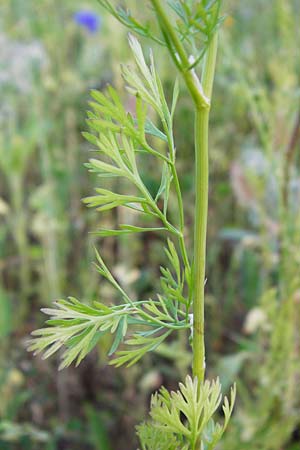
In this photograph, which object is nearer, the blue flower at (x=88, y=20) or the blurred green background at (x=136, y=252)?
the blurred green background at (x=136, y=252)

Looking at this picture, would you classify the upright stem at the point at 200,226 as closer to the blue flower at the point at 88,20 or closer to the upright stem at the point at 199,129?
the upright stem at the point at 199,129

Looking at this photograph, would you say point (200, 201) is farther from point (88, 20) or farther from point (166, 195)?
point (88, 20)

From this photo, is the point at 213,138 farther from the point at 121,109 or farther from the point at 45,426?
the point at 121,109

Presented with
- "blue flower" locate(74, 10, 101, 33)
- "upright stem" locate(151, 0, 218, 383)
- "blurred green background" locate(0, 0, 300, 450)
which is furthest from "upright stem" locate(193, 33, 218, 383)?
"blue flower" locate(74, 10, 101, 33)

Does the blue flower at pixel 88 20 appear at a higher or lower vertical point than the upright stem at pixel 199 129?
higher

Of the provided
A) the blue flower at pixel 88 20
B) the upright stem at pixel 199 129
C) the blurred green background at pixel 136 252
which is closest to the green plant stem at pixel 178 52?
the upright stem at pixel 199 129

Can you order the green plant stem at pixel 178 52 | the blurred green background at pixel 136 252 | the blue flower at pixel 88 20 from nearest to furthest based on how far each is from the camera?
the green plant stem at pixel 178 52, the blurred green background at pixel 136 252, the blue flower at pixel 88 20

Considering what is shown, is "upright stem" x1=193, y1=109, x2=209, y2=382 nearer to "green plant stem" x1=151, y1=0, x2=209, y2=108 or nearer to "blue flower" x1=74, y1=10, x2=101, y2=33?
"green plant stem" x1=151, y1=0, x2=209, y2=108
